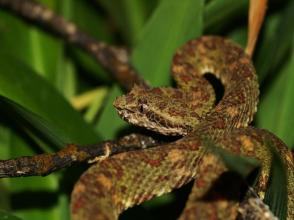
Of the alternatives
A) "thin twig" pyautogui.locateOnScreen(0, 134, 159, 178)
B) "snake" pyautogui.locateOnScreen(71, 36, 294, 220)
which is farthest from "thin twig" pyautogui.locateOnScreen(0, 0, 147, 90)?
"thin twig" pyautogui.locateOnScreen(0, 134, 159, 178)

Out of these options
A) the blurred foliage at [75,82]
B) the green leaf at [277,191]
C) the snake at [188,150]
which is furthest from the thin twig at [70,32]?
the green leaf at [277,191]

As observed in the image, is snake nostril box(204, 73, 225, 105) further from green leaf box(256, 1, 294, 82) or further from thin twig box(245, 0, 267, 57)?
thin twig box(245, 0, 267, 57)

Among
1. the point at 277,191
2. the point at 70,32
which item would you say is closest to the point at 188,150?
the point at 277,191

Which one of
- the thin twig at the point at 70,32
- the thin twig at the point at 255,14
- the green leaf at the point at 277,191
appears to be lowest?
the green leaf at the point at 277,191

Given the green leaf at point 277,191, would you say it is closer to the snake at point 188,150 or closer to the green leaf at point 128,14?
the snake at point 188,150

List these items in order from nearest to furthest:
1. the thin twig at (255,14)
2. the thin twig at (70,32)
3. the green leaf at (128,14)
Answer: the thin twig at (255,14), the thin twig at (70,32), the green leaf at (128,14)

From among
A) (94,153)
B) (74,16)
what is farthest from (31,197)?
(74,16)

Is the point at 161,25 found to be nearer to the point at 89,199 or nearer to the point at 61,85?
the point at 61,85
